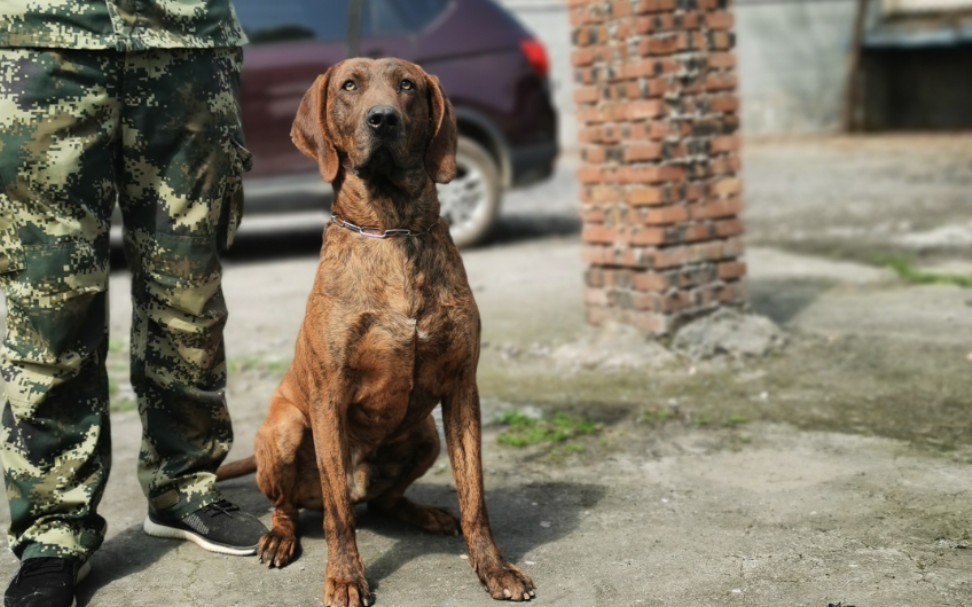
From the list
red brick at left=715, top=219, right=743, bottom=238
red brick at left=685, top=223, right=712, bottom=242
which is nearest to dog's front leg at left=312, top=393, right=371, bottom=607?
red brick at left=685, top=223, right=712, bottom=242

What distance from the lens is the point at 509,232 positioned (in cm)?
952

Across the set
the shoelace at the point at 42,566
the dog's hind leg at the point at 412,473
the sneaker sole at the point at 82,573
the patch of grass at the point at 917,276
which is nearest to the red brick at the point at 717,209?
the patch of grass at the point at 917,276

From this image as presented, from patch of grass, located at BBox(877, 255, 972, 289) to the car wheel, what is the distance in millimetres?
2823

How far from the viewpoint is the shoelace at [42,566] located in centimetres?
316

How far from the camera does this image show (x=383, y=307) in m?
3.15

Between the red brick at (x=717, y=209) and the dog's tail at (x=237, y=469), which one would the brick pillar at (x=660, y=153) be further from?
the dog's tail at (x=237, y=469)

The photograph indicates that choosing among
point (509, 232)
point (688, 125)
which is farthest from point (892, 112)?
point (688, 125)

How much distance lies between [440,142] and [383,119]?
254 millimetres

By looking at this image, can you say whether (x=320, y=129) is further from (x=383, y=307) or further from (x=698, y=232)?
(x=698, y=232)

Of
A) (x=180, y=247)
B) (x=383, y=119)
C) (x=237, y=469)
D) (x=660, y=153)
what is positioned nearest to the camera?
(x=383, y=119)

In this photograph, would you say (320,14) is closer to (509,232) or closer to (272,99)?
(272,99)

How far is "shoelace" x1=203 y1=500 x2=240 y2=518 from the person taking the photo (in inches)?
142

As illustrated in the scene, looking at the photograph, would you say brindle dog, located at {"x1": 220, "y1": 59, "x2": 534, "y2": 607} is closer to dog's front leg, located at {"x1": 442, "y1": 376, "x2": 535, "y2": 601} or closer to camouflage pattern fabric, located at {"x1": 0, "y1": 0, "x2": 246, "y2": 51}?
dog's front leg, located at {"x1": 442, "y1": 376, "x2": 535, "y2": 601}

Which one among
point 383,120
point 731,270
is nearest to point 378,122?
point 383,120
